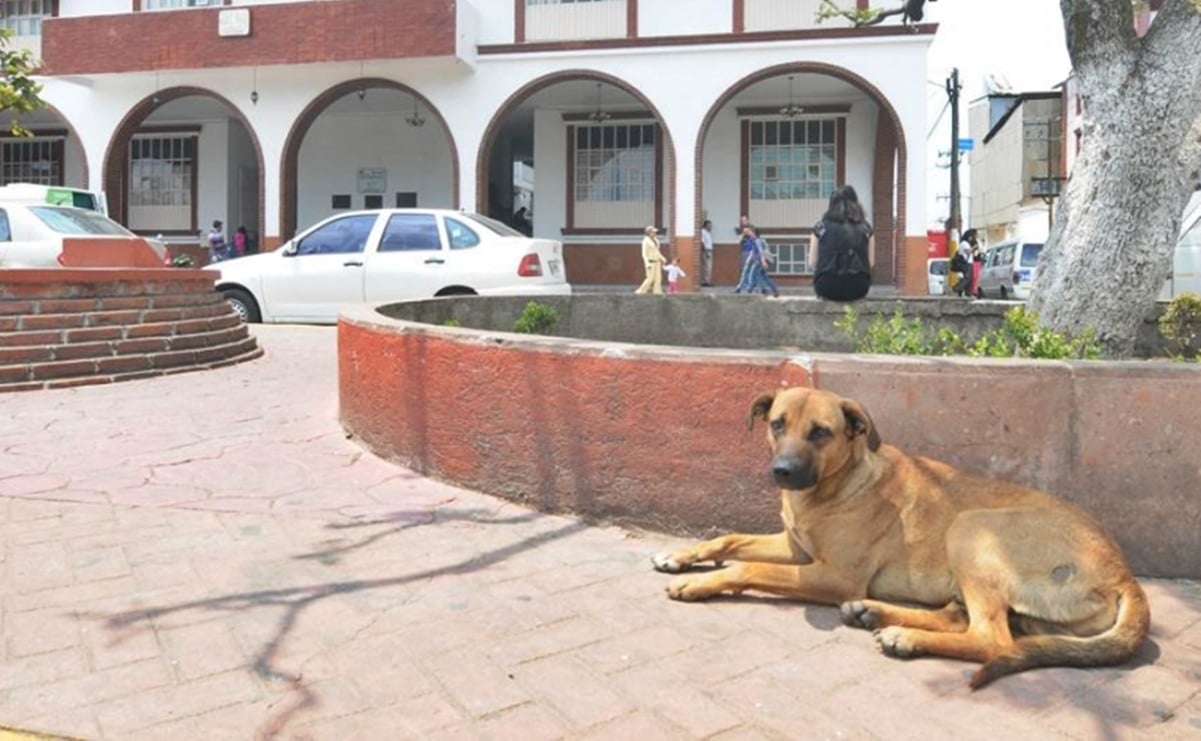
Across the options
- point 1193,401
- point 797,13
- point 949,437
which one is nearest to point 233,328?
point 949,437

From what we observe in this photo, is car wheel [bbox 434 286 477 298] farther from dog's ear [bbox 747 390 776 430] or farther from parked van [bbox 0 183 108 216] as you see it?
dog's ear [bbox 747 390 776 430]

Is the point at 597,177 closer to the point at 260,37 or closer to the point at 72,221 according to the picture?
the point at 260,37

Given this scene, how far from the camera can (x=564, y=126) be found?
848 inches

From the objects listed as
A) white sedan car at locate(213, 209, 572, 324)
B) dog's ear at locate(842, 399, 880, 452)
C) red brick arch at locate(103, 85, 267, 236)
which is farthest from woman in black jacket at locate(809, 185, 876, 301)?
red brick arch at locate(103, 85, 267, 236)

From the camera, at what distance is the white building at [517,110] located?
1834 centimetres

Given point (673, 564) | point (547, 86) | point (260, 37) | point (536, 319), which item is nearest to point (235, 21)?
point (260, 37)

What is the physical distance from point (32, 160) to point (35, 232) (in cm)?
1581

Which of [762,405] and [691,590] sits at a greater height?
[762,405]

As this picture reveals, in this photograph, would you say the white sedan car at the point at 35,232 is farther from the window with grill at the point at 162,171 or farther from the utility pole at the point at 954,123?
the utility pole at the point at 954,123

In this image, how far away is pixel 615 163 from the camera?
843 inches

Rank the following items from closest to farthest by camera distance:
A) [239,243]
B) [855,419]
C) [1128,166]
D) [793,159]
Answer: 1. [855,419]
2. [1128,166]
3. [793,159]
4. [239,243]

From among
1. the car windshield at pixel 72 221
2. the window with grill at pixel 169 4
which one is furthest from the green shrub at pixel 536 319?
the window with grill at pixel 169 4

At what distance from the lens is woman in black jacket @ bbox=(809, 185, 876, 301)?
776 centimetres

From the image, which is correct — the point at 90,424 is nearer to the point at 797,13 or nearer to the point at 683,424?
the point at 683,424
